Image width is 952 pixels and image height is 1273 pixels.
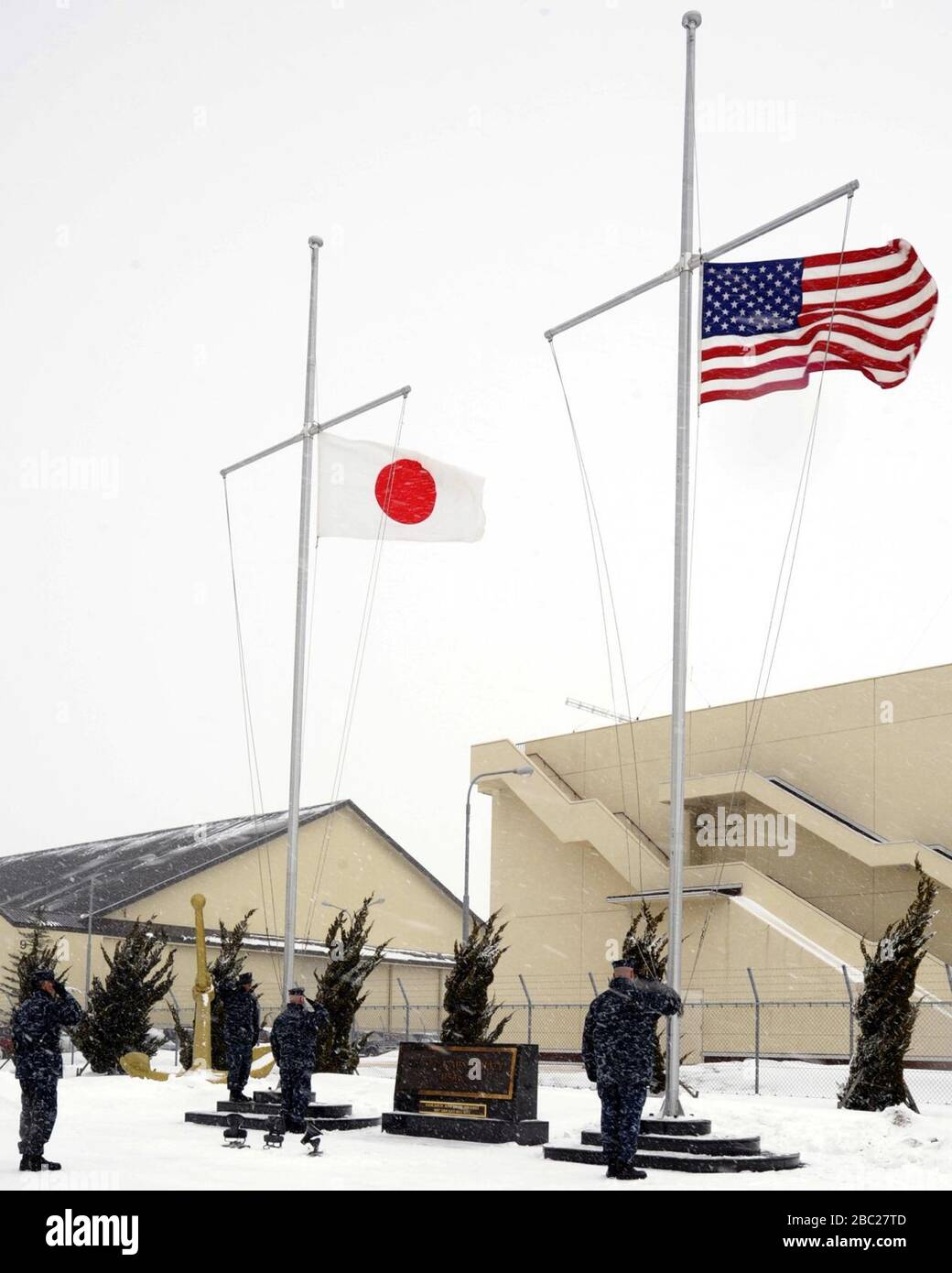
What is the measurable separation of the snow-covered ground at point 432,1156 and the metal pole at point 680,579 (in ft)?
5.06

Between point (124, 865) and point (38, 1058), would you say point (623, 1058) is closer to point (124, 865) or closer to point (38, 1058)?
point (38, 1058)

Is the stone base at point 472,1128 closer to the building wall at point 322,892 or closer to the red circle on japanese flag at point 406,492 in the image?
the red circle on japanese flag at point 406,492

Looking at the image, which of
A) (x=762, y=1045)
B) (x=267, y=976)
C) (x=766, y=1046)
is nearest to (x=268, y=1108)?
(x=766, y=1046)

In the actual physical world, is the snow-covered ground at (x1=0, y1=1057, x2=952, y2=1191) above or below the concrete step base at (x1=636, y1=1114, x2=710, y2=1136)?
below

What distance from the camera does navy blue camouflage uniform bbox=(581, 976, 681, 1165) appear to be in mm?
12938

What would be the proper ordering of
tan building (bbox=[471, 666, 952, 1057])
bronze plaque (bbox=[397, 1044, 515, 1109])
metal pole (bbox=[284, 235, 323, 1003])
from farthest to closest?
tan building (bbox=[471, 666, 952, 1057]), metal pole (bbox=[284, 235, 323, 1003]), bronze plaque (bbox=[397, 1044, 515, 1109])

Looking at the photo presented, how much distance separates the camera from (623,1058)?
42.8ft

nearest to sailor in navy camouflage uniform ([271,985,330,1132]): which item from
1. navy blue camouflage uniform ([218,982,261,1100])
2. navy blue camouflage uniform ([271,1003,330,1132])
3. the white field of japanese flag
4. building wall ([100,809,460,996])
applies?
navy blue camouflage uniform ([271,1003,330,1132])

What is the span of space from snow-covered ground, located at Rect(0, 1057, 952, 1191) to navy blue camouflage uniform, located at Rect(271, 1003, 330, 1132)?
0.40 m

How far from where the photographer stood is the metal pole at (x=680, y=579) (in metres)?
14.8

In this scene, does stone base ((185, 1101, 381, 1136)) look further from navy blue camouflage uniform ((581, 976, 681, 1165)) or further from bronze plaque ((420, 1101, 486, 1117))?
navy blue camouflage uniform ((581, 976, 681, 1165))

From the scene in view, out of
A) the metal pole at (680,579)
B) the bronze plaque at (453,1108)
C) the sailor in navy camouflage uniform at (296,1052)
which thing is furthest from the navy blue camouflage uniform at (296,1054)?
the metal pole at (680,579)

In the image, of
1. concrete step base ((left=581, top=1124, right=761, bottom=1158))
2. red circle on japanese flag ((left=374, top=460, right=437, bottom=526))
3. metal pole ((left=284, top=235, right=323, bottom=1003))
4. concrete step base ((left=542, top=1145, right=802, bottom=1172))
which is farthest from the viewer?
red circle on japanese flag ((left=374, top=460, right=437, bottom=526))

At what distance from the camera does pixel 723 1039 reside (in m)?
36.6
